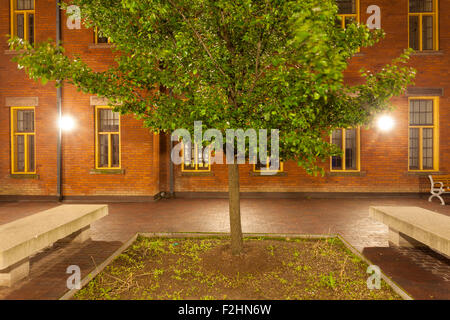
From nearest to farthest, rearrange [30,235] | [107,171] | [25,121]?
[30,235]
[107,171]
[25,121]

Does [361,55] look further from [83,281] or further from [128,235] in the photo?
[83,281]

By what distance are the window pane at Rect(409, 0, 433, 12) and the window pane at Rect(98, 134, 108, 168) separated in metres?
12.7

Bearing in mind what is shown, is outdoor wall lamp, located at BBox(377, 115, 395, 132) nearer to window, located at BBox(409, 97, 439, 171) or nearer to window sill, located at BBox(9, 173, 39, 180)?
window, located at BBox(409, 97, 439, 171)

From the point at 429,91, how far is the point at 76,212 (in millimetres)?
12262

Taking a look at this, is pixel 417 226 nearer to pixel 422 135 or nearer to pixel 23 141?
pixel 422 135

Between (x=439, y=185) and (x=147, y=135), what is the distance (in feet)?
34.9

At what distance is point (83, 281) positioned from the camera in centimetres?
403

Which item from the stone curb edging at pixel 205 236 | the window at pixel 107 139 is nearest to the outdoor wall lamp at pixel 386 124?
the stone curb edging at pixel 205 236

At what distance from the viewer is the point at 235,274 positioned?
4.31 metres

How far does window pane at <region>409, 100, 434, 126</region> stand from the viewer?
11438mm

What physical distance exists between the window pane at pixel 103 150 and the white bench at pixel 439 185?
11664 millimetres

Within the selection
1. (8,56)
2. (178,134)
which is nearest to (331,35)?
(178,134)

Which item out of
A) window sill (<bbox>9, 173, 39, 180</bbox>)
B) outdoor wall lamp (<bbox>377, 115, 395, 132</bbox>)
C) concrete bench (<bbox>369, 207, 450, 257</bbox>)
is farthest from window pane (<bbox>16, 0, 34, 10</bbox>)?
outdoor wall lamp (<bbox>377, 115, 395, 132</bbox>)

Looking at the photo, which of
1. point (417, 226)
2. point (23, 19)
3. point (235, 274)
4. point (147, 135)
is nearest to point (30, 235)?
point (235, 274)
